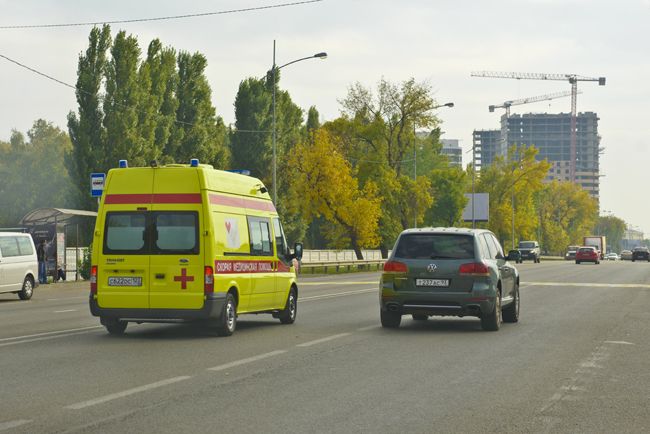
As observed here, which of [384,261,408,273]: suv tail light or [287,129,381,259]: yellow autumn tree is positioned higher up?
[287,129,381,259]: yellow autumn tree

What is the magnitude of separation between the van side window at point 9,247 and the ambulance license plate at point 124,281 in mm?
13112

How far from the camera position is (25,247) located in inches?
1113

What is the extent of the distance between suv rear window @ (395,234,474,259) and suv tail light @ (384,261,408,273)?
15 centimetres

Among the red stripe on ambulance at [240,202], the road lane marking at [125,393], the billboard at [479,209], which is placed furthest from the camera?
the billboard at [479,209]

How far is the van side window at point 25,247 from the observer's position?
28.1 meters

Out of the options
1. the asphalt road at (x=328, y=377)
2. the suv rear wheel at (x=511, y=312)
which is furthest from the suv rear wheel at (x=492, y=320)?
the suv rear wheel at (x=511, y=312)

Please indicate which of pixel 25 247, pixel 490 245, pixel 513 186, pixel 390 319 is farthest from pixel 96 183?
pixel 513 186

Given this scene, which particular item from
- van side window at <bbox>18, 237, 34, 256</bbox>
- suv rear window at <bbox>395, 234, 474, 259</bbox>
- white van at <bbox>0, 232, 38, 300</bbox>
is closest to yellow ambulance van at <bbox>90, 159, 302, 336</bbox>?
suv rear window at <bbox>395, 234, 474, 259</bbox>

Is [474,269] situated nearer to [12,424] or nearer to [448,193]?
[12,424]

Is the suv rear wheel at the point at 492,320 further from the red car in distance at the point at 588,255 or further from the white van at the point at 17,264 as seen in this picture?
the red car in distance at the point at 588,255

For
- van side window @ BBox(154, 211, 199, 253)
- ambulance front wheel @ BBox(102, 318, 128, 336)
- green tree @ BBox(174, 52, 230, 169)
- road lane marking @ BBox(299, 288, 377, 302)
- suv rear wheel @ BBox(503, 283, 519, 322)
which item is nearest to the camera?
van side window @ BBox(154, 211, 199, 253)

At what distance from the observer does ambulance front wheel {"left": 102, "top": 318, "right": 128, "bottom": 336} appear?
15594 millimetres

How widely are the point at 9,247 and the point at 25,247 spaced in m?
0.80

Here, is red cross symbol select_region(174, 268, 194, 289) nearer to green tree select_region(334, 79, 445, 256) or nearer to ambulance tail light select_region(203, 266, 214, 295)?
ambulance tail light select_region(203, 266, 214, 295)
